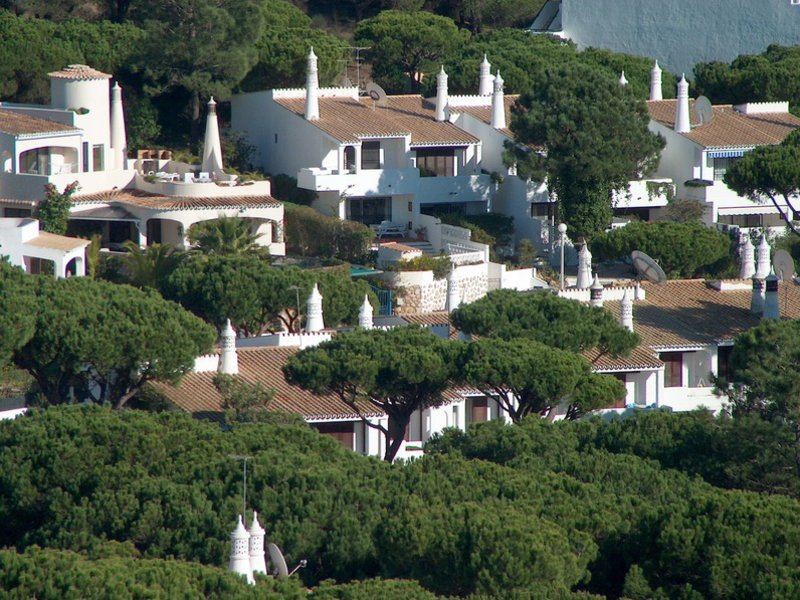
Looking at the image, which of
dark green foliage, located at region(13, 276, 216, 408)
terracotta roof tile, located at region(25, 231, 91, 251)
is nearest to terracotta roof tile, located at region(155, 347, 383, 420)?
dark green foliage, located at region(13, 276, 216, 408)

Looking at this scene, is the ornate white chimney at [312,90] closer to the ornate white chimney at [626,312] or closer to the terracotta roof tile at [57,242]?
the terracotta roof tile at [57,242]

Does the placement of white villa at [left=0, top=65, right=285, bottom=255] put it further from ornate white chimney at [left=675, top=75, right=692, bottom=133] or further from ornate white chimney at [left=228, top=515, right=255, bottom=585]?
ornate white chimney at [left=228, top=515, right=255, bottom=585]

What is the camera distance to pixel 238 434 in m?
45.7

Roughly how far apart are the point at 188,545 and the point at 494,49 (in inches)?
2055

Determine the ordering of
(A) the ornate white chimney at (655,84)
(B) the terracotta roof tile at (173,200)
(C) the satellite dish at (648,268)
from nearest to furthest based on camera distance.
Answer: (C) the satellite dish at (648,268) → (B) the terracotta roof tile at (173,200) → (A) the ornate white chimney at (655,84)

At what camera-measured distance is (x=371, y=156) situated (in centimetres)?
7881

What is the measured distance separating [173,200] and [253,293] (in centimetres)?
1241

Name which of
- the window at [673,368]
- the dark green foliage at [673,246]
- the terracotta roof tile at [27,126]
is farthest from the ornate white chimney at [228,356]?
the terracotta roof tile at [27,126]

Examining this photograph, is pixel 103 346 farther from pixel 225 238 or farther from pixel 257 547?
pixel 225 238

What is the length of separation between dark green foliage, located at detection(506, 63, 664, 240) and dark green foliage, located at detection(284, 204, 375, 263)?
6.60m

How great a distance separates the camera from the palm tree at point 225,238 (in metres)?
67.5

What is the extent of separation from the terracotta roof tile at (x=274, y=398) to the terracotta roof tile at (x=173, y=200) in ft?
54.9

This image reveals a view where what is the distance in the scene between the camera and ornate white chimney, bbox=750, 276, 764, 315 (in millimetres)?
63750

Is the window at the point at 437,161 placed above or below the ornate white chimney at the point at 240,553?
above
